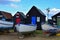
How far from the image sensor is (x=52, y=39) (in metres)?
18.5

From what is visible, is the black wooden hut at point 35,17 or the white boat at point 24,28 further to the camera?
the black wooden hut at point 35,17

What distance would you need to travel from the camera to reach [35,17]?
99.2 ft

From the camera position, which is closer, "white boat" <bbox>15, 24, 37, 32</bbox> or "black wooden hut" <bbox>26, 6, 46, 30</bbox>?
"white boat" <bbox>15, 24, 37, 32</bbox>

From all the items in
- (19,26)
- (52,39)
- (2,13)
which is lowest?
(52,39)

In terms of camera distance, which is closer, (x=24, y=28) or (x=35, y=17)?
(x=24, y=28)

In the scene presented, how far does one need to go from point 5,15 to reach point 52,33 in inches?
461

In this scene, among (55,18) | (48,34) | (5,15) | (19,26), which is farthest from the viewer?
(5,15)

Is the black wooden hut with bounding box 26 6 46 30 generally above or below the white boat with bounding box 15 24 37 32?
above

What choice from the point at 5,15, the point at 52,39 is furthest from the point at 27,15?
the point at 52,39

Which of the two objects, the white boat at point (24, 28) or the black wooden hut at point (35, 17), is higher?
the black wooden hut at point (35, 17)

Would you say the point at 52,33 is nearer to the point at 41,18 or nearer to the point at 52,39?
the point at 52,39

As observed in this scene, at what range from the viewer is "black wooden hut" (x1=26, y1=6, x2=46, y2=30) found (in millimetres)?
30148

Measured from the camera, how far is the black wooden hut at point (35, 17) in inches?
1187

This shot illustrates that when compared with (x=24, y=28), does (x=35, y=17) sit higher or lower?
higher
